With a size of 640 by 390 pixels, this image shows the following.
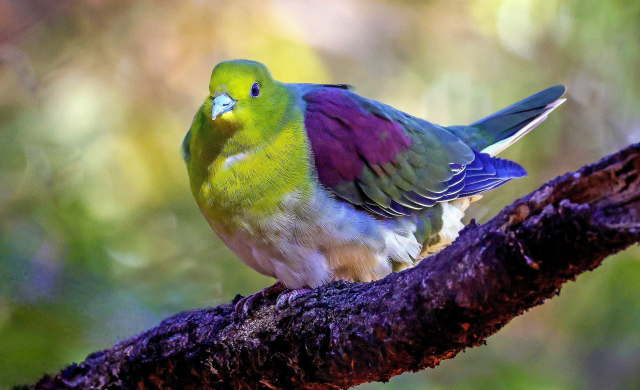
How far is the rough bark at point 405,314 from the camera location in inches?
56.1

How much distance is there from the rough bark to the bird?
1.30 feet

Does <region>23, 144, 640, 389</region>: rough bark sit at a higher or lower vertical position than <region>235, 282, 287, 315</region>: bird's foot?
lower

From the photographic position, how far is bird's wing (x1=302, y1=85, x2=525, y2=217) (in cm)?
319

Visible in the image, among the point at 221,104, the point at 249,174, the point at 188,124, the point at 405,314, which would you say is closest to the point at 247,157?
the point at 249,174

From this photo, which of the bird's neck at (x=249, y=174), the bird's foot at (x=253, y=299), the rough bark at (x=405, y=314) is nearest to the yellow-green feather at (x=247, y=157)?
the bird's neck at (x=249, y=174)

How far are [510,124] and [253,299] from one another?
229 cm

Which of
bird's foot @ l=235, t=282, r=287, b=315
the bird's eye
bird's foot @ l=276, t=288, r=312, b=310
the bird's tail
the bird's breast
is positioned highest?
the bird's tail

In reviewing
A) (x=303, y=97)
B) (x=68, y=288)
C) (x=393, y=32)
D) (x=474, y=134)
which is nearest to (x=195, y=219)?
(x=68, y=288)

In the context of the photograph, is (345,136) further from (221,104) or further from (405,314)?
(405,314)

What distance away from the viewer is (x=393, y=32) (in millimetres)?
5930

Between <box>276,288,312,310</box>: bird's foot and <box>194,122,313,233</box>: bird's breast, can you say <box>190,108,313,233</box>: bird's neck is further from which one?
<box>276,288,312,310</box>: bird's foot

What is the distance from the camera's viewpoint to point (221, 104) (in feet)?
9.79

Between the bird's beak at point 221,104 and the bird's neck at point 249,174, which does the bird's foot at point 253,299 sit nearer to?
the bird's neck at point 249,174

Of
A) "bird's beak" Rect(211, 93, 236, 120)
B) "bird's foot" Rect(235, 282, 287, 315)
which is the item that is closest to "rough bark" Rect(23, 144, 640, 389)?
"bird's foot" Rect(235, 282, 287, 315)
